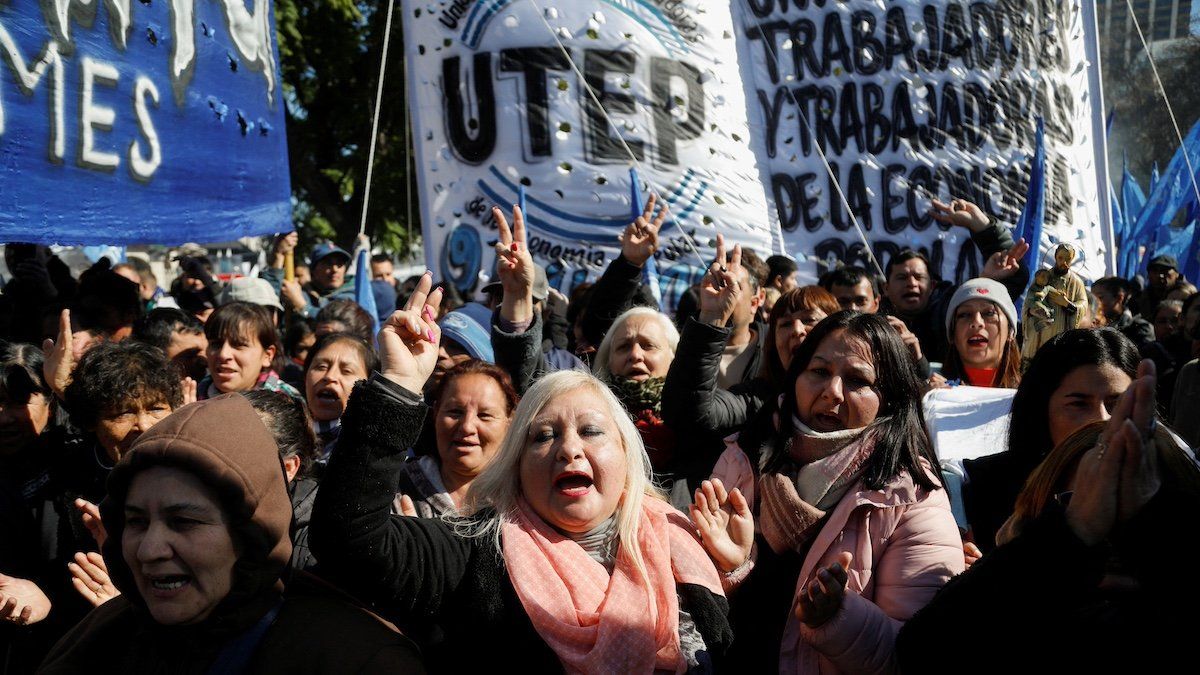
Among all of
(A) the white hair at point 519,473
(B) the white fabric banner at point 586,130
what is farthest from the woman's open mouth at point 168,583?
(B) the white fabric banner at point 586,130

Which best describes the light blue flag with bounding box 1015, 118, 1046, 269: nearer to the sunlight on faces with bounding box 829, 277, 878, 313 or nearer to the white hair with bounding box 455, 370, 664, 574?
the sunlight on faces with bounding box 829, 277, 878, 313

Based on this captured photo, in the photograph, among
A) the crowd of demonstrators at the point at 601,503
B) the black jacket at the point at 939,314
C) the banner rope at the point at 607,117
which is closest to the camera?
the crowd of demonstrators at the point at 601,503

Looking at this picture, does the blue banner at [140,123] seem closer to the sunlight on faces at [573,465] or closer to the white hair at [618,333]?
the white hair at [618,333]

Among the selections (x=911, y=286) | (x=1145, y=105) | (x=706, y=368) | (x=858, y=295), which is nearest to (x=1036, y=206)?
(x=911, y=286)

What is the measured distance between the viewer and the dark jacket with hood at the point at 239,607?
176cm

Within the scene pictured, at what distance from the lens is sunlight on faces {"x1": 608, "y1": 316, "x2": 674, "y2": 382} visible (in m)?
3.62

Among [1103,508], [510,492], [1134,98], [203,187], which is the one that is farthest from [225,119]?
[1134,98]

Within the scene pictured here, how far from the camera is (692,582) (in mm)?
2223

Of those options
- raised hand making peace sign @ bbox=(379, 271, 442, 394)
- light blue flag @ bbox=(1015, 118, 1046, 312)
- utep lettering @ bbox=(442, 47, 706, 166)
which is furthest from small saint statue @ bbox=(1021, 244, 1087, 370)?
utep lettering @ bbox=(442, 47, 706, 166)

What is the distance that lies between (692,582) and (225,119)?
120 inches

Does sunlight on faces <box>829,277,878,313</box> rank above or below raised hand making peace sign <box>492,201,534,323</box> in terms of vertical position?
below

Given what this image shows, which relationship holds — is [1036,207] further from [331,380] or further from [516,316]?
[331,380]

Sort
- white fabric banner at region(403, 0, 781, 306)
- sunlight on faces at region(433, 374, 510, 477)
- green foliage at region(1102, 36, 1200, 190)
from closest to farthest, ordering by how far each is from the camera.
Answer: sunlight on faces at region(433, 374, 510, 477), white fabric banner at region(403, 0, 781, 306), green foliage at region(1102, 36, 1200, 190)

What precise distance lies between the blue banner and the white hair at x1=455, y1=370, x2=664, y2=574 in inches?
70.9
